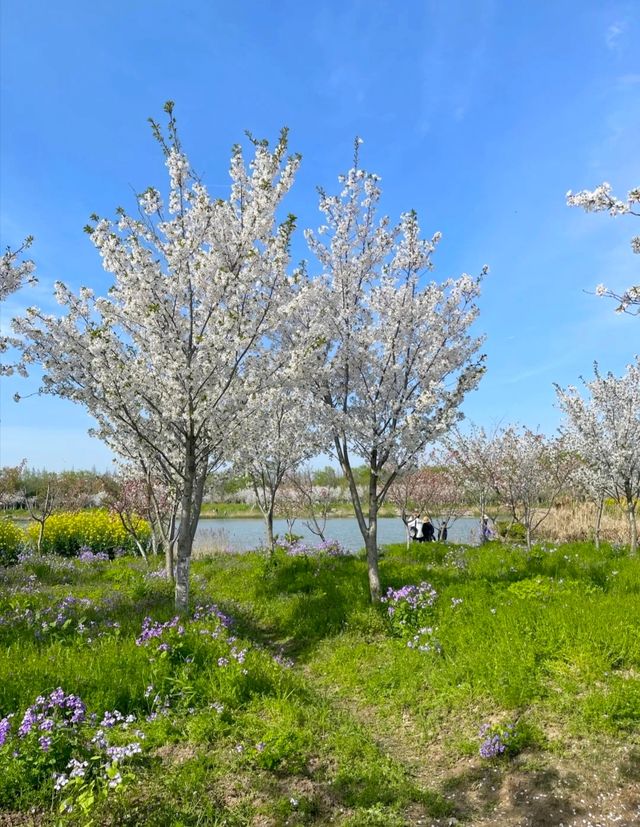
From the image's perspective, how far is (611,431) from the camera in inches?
653

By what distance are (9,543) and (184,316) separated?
13.5 metres

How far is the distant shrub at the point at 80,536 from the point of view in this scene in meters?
20.6

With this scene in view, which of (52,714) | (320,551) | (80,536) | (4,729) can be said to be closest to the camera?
(4,729)

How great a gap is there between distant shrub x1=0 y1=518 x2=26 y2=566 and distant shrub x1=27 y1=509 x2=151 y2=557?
1477mm

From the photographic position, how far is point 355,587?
10.1 m

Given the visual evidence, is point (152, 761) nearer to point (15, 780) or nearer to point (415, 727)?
point (15, 780)

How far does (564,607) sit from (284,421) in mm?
8182

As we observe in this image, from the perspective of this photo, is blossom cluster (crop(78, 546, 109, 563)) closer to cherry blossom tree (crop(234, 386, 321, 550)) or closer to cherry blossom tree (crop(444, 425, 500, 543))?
cherry blossom tree (crop(234, 386, 321, 550))

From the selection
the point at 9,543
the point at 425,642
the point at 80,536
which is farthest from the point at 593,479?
the point at 9,543

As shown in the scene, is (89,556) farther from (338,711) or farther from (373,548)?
(338,711)

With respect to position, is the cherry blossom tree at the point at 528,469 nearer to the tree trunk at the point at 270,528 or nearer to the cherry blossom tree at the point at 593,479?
the cherry blossom tree at the point at 593,479

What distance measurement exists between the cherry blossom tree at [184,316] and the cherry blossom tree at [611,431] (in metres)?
11.4

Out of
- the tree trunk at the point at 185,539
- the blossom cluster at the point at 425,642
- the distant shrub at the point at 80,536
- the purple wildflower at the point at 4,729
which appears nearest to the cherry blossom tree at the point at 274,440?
the tree trunk at the point at 185,539

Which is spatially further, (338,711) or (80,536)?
(80,536)
